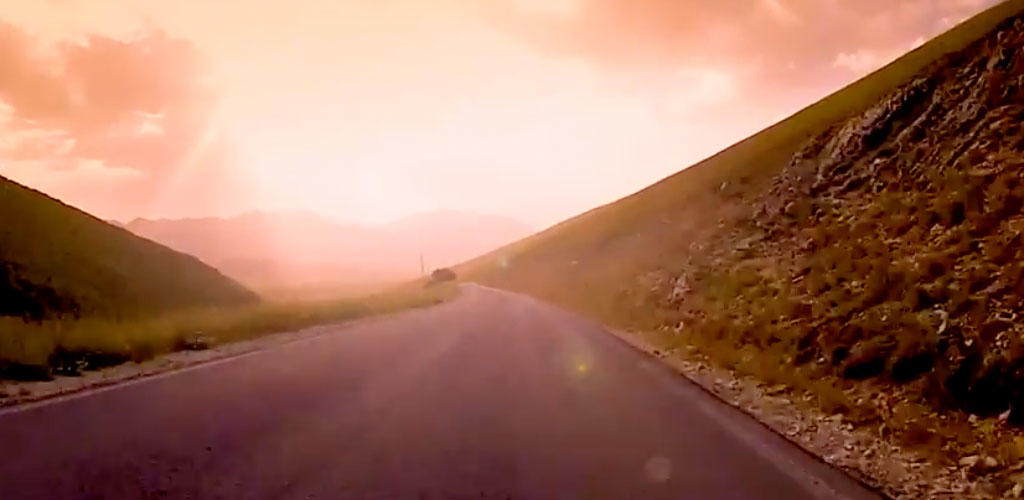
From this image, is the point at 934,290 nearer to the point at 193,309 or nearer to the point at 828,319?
the point at 828,319

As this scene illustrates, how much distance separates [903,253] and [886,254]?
26.2 inches

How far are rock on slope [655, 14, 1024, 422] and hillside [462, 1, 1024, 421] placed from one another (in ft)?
0.16

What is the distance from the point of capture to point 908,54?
48688mm

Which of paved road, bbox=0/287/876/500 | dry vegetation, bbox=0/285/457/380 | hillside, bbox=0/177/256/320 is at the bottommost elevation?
paved road, bbox=0/287/876/500

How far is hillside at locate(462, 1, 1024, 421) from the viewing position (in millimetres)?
10784

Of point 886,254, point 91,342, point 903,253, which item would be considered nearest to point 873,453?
point 903,253

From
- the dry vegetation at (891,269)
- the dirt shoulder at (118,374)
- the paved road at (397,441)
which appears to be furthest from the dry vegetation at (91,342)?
the dry vegetation at (891,269)

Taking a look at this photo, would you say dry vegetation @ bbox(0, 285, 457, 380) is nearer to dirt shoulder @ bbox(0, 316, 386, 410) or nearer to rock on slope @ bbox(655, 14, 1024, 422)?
dirt shoulder @ bbox(0, 316, 386, 410)

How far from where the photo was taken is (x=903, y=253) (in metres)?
15.6

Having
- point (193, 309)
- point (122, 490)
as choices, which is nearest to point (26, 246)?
point (193, 309)

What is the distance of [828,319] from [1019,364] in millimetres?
5500

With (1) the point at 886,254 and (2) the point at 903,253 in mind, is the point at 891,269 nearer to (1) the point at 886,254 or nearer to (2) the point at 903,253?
(2) the point at 903,253

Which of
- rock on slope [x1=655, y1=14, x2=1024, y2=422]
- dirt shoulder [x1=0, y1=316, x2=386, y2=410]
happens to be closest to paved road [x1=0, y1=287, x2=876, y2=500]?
dirt shoulder [x1=0, y1=316, x2=386, y2=410]

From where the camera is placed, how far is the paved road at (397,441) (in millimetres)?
5520
